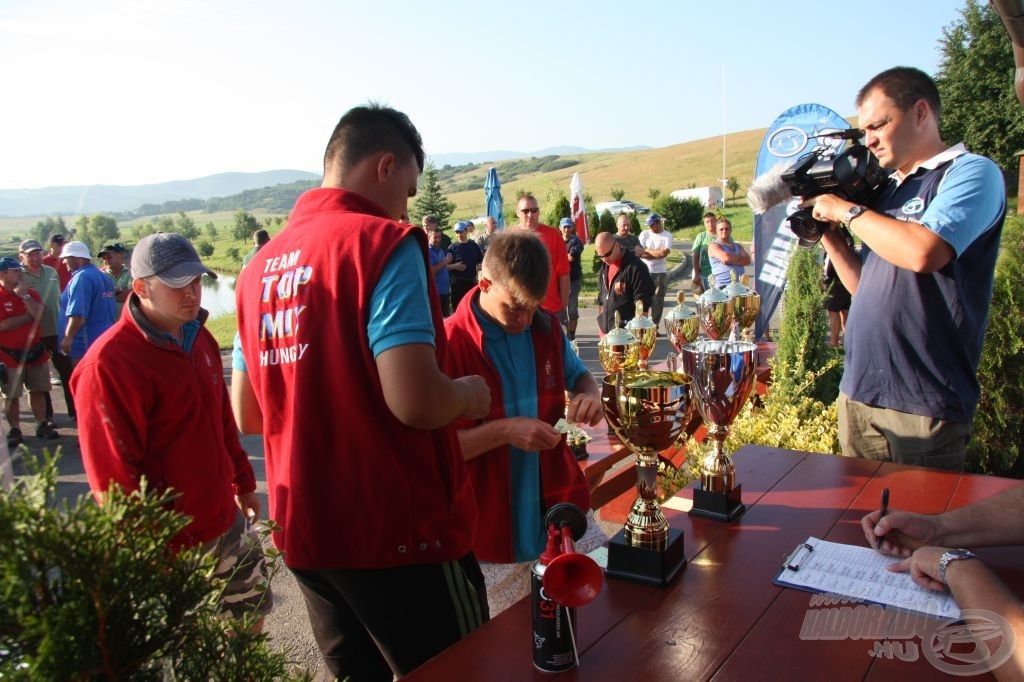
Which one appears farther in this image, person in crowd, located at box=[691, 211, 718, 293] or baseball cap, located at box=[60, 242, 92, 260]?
person in crowd, located at box=[691, 211, 718, 293]

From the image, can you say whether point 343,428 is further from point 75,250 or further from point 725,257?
point 725,257

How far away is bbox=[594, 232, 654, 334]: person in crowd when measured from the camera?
771 cm

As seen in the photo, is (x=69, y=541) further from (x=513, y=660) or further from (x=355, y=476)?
(x=355, y=476)

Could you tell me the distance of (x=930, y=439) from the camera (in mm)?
2453

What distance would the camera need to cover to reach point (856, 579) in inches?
59.5

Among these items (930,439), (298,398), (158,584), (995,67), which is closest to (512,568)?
(298,398)

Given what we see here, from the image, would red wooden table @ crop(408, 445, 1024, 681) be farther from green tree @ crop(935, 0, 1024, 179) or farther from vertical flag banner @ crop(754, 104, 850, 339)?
green tree @ crop(935, 0, 1024, 179)

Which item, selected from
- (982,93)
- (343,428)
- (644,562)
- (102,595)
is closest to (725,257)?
(644,562)

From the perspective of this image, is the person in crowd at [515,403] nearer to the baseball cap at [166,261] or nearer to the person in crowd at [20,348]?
the baseball cap at [166,261]

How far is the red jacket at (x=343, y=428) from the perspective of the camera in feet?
5.18

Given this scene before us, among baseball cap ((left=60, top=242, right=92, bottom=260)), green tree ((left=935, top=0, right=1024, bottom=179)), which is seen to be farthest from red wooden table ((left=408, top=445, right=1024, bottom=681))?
green tree ((left=935, top=0, right=1024, bottom=179))

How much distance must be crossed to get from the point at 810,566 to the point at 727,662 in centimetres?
47

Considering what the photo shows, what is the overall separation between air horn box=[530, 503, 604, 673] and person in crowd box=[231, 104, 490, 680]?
1.46ft

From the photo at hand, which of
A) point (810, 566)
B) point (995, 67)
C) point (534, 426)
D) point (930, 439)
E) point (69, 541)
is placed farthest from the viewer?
point (995, 67)
